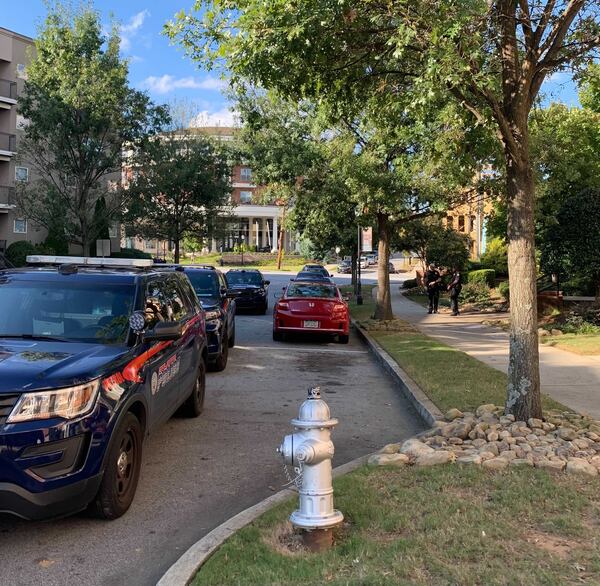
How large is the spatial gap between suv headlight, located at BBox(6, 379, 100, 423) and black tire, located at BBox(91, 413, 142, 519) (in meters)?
0.35

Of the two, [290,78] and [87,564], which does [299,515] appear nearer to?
[87,564]

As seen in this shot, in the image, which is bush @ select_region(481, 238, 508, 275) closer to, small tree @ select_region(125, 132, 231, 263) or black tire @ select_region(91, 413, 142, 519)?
small tree @ select_region(125, 132, 231, 263)

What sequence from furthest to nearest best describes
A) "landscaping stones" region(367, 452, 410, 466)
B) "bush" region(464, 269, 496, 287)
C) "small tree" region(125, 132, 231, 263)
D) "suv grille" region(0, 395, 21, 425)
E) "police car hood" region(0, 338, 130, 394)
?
"small tree" region(125, 132, 231, 263) → "bush" region(464, 269, 496, 287) → "landscaping stones" region(367, 452, 410, 466) → "police car hood" region(0, 338, 130, 394) → "suv grille" region(0, 395, 21, 425)

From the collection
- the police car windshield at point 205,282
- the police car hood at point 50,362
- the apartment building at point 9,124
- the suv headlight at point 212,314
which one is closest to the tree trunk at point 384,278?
the police car windshield at point 205,282

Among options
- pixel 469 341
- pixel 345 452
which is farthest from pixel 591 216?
pixel 345 452

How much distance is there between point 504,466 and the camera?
16.5 feet

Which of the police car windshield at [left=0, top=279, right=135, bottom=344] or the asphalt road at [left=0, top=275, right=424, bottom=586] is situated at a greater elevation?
the police car windshield at [left=0, top=279, right=135, bottom=344]

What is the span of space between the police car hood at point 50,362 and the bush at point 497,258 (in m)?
28.6

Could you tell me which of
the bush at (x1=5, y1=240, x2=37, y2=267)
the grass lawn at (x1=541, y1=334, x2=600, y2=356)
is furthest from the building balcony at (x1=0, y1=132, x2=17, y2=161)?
the grass lawn at (x1=541, y1=334, x2=600, y2=356)

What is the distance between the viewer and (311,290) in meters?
15.0

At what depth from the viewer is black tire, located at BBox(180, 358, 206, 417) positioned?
23.8 feet

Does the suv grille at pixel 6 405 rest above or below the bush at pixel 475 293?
above

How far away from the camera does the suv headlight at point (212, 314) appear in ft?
33.6

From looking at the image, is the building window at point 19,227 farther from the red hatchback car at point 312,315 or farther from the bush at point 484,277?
the red hatchback car at point 312,315
